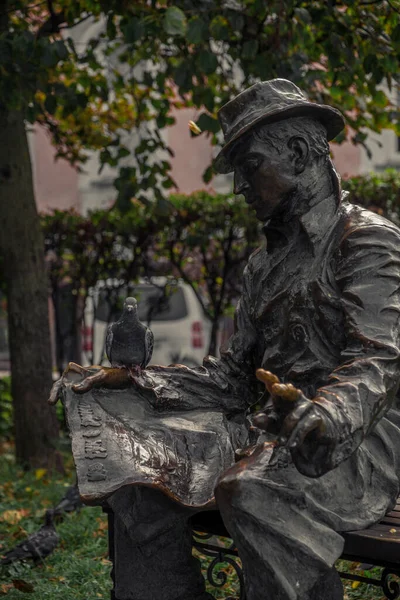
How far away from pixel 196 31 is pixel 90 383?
277 centimetres

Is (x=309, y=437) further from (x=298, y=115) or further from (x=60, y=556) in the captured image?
(x=60, y=556)

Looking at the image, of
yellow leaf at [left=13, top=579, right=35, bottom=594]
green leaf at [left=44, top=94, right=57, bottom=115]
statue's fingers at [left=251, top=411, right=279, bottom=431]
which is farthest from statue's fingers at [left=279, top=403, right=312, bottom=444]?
green leaf at [left=44, top=94, right=57, bottom=115]

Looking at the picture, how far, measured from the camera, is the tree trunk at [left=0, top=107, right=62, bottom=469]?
25.5 ft

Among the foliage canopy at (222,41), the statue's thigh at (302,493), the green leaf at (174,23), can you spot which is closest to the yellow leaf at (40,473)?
the foliage canopy at (222,41)

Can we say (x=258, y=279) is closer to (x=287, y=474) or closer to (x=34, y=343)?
(x=287, y=474)

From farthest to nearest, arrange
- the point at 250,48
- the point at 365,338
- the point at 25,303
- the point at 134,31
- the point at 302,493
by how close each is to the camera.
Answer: the point at 25,303 → the point at 250,48 → the point at 134,31 → the point at 365,338 → the point at 302,493

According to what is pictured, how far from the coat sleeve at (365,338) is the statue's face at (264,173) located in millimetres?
Answer: 291

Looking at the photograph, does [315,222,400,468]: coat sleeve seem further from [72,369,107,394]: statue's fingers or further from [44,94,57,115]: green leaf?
[44,94,57,115]: green leaf

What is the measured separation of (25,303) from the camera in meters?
7.90

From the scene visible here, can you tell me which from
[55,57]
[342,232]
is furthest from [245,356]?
[55,57]

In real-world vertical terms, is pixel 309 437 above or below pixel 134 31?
below

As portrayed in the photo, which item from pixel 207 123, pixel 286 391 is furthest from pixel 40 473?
pixel 286 391

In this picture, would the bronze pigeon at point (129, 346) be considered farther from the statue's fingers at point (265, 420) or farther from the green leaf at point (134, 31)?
the green leaf at point (134, 31)

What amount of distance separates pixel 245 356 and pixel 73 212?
6209 millimetres
